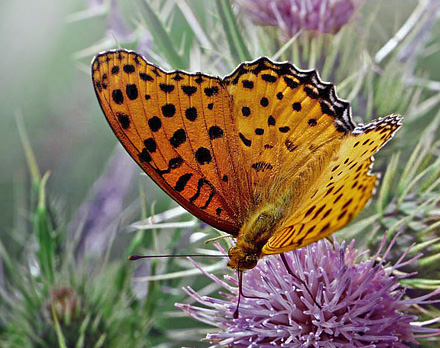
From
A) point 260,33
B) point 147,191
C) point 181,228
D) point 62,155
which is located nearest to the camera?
point 181,228

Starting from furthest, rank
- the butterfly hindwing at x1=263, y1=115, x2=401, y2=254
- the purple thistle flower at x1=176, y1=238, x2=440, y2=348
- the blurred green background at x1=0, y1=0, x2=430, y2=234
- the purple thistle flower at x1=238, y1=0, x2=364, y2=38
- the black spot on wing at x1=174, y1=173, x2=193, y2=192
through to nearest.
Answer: the blurred green background at x1=0, y1=0, x2=430, y2=234 → the purple thistle flower at x1=238, y1=0, x2=364, y2=38 → the black spot on wing at x1=174, y1=173, x2=193, y2=192 → the purple thistle flower at x1=176, y1=238, x2=440, y2=348 → the butterfly hindwing at x1=263, y1=115, x2=401, y2=254

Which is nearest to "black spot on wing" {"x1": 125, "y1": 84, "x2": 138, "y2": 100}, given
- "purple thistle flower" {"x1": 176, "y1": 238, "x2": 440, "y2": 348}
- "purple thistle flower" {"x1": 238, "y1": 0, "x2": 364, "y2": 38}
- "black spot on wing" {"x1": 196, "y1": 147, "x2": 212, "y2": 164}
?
"black spot on wing" {"x1": 196, "y1": 147, "x2": 212, "y2": 164}

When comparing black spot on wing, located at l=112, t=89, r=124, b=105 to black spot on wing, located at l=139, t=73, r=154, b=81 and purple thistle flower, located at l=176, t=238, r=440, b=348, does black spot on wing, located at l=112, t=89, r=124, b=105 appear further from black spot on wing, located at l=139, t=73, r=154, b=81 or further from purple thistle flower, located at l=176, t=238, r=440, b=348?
purple thistle flower, located at l=176, t=238, r=440, b=348

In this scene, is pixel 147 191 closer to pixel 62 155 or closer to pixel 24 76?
pixel 62 155

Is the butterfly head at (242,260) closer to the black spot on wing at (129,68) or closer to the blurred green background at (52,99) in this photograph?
the black spot on wing at (129,68)

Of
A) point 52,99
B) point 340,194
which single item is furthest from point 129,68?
point 52,99

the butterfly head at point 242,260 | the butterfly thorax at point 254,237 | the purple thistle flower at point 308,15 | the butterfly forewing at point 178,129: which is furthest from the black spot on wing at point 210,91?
the purple thistle flower at point 308,15

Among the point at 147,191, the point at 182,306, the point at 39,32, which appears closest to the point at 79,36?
the point at 39,32
